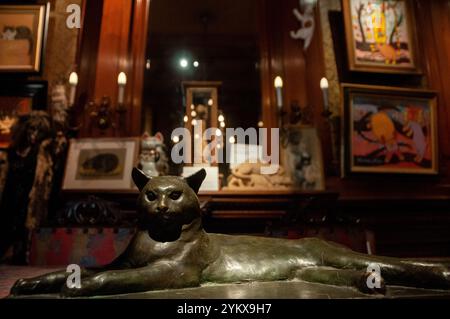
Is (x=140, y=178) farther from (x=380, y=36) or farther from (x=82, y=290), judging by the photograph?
(x=380, y=36)

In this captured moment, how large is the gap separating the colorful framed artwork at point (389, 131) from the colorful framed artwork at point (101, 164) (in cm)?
136

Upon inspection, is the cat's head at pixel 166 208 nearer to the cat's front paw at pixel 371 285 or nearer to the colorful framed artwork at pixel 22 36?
the cat's front paw at pixel 371 285

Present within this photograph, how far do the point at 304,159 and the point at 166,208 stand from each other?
1.31 meters

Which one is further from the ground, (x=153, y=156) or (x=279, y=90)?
(x=279, y=90)

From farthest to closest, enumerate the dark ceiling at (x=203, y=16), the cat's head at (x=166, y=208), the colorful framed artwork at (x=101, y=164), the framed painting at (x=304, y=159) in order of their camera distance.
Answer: the dark ceiling at (x=203, y=16), the framed painting at (x=304, y=159), the colorful framed artwork at (x=101, y=164), the cat's head at (x=166, y=208)

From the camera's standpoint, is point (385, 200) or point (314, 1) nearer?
point (385, 200)

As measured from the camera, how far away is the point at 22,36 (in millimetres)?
2312

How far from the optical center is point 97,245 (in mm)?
1476

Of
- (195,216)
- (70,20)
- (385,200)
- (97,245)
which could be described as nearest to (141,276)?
(195,216)

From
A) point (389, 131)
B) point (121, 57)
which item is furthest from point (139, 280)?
point (389, 131)

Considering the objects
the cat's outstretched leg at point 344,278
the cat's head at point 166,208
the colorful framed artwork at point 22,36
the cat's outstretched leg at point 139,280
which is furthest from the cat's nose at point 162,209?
the colorful framed artwork at point 22,36

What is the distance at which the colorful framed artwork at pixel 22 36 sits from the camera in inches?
88.0
